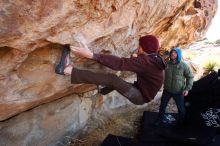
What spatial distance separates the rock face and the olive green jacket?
2.29ft

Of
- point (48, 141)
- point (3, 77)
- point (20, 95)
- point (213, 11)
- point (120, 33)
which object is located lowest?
point (48, 141)

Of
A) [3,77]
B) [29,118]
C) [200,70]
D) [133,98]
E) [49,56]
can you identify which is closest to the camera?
[3,77]

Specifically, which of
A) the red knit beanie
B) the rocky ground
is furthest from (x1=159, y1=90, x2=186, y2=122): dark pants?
the red knit beanie

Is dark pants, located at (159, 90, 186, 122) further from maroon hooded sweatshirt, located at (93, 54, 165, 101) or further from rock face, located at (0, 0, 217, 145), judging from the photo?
maroon hooded sweatshirt, located at (93, 54, 165, 101)

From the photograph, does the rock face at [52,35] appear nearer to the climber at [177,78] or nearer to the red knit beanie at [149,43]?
the red knit beanie at [149,43]

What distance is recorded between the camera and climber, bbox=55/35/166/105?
169 inches

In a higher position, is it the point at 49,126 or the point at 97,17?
the point at 97,17

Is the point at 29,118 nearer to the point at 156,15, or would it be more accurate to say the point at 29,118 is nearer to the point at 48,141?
the point at 48,141

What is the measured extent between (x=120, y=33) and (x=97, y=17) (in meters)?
0.84

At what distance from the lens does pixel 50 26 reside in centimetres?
370

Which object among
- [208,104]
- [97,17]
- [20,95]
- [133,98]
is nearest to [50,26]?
[97,17]

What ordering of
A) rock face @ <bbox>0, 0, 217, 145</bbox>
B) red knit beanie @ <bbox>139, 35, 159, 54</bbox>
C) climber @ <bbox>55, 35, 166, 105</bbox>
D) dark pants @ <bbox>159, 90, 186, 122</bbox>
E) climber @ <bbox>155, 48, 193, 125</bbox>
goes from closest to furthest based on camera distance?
rock face @ <bbox>0, 0, 217, 145</bbox> → climber @ <bbox>55, 35, 166, 105</bbox> → red knit beanie @ <bbox>139, 35, 159, 54</bbox> → climber @ <bbox>155, 48, 193, 125</bbox> → dark pants @ <bbox>159, 90, 186, 122</bbox>

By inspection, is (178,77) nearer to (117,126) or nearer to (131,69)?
(131,69)

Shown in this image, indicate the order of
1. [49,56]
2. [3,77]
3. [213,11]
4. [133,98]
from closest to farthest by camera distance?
[3,77] → [49,56] → [133,98] → [213,11]
